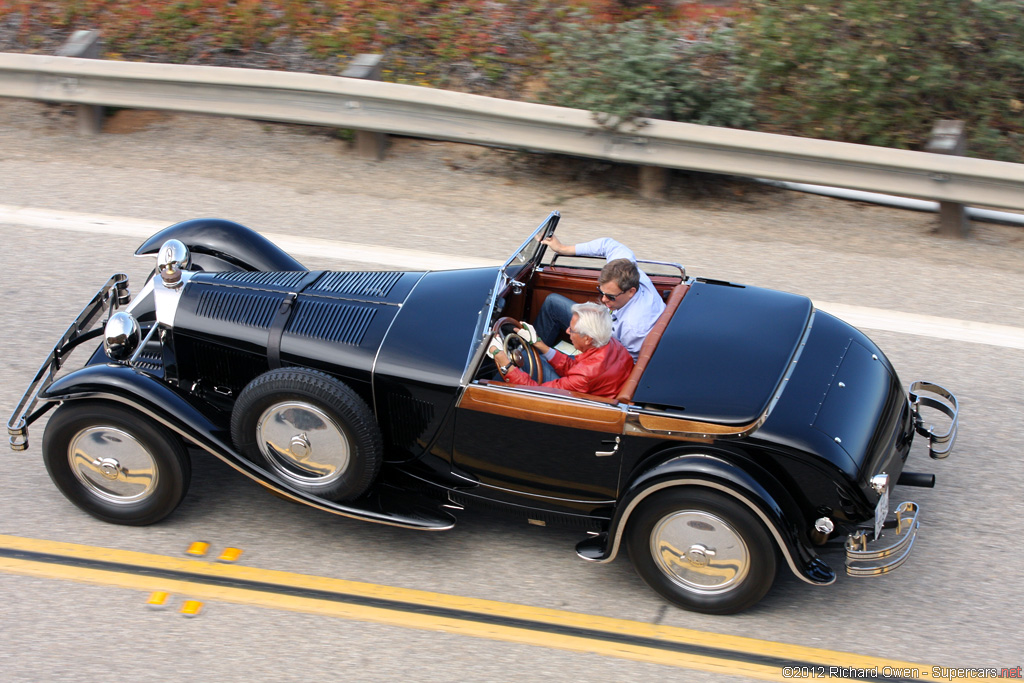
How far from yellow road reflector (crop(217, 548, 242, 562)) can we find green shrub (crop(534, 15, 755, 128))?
14.5ft

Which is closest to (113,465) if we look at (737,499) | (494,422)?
(494,422)

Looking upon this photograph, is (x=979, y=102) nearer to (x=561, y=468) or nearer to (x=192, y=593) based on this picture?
(x=561, y=468)

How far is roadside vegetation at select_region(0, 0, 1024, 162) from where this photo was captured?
803 cm

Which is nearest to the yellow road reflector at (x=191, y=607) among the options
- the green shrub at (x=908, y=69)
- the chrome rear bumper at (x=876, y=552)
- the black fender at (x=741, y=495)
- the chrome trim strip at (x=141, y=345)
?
the chrome trim strip at (x=141, y=345)

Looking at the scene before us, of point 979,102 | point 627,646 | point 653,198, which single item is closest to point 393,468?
point 627,646

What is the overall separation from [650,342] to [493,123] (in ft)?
12.8

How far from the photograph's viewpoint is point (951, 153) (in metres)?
7.48

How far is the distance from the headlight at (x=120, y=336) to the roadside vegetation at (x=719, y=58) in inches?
162

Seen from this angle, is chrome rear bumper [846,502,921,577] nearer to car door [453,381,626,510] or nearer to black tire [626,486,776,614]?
black tire [626,486,776,614]

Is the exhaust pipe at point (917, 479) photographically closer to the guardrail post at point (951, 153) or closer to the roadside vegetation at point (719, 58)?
the guardrail post at point (951, 153)

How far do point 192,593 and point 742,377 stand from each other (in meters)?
2.48

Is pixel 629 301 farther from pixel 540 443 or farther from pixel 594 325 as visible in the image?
pixel 540 443

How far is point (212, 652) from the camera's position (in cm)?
401

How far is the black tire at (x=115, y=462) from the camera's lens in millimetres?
4418
